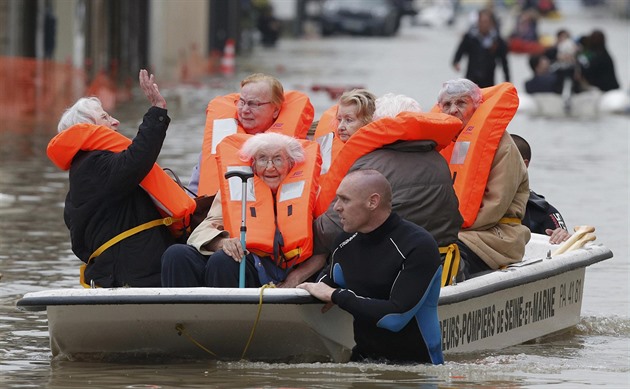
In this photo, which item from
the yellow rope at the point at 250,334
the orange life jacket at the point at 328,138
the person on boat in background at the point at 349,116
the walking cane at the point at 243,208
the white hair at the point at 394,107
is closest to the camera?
the yellow rope at the point at 250,334

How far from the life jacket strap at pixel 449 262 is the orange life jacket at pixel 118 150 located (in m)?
1.33

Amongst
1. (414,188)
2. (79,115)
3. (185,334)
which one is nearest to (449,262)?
(414,188)

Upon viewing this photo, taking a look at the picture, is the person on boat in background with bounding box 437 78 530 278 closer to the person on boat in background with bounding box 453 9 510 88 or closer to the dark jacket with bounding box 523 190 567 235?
the dark jacket with bounding box 523 190 567 235

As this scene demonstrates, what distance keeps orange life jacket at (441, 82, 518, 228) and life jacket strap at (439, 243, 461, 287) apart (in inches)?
26.7

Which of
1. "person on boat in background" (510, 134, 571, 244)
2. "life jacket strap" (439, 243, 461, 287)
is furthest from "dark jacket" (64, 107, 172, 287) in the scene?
"person on boat in background" (510, 134, 571, 244)

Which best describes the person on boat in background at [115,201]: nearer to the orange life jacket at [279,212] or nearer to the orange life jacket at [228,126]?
the orange life jacket at [279,212]

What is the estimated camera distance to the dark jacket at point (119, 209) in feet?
27.5

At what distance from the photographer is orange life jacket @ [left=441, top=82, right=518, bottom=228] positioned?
30.5ft

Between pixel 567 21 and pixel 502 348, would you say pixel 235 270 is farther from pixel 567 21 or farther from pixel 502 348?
pixel 567 21

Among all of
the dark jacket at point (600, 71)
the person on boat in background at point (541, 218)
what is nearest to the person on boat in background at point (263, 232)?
the person on boat in background at point (541, 218)

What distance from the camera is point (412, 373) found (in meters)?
7.96

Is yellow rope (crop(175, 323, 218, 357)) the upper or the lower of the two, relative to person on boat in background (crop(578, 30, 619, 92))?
upper

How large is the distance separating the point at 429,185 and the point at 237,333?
1.22m

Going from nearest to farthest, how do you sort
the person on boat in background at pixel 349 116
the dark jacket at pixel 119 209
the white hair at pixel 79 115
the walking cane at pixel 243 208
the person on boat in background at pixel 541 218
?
the walking cane at pixel 243 208 → the dark jacket at pixel 119 209 → the white hair at pixel 79 115 → the person on boat in background at pixel 349 116 → the person on boat in background at pixel 541 218
